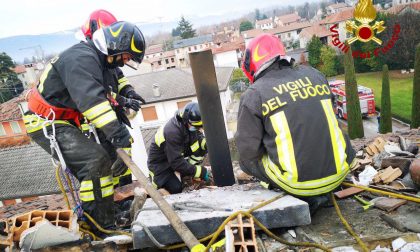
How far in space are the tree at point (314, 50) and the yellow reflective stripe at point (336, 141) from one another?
37.2 meters

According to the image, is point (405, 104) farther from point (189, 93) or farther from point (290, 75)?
point (290, 75)

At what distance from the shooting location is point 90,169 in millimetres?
3270

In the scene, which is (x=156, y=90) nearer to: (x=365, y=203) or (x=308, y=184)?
(x=365, y=203)

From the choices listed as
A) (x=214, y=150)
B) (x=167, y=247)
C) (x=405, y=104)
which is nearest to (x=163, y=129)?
(x=214, y=150)

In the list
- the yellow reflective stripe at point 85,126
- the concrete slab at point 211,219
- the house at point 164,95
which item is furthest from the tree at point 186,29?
the concrete slab at point 211,219

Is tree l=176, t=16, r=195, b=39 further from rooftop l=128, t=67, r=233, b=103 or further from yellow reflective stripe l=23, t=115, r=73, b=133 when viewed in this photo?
yellow reflective stripe l=23, t=115, r=73, b=133

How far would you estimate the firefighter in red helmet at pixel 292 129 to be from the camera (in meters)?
2.58

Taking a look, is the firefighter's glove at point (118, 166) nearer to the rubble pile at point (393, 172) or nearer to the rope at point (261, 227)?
the rope at point (261, 227)

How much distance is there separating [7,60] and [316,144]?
159 feet

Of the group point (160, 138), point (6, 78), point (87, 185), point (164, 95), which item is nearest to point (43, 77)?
point (87, 185)

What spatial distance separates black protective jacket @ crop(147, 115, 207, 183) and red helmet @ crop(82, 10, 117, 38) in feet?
5.54

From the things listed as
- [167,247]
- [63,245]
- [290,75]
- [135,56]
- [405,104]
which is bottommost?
[405,104]

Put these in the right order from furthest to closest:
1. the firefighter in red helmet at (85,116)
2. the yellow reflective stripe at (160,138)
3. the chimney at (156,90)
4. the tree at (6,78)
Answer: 1. the tree at (6,78)
2. the chimney at (156,90)
3. the yellow reflective stripe at (160,138)
4. the firefighter in red helmet at (85,116)

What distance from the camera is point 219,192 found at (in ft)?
10.7
